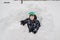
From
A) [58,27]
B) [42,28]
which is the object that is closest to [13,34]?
[42,28]

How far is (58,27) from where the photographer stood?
0.84 meters

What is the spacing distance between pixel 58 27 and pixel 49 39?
11 centimetres

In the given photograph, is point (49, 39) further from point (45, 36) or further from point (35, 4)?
point (35, 4)

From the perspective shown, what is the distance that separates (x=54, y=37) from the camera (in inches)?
32.4

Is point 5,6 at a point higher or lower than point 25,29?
higher

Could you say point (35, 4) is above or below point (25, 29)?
Answer: above

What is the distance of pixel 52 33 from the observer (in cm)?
83

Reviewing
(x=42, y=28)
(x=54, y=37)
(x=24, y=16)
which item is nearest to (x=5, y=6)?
(x=24, y=16)

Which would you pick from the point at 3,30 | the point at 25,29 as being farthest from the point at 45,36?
the point at 3,30

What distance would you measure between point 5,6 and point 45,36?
1.20 feet

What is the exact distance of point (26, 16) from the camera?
2.82ft

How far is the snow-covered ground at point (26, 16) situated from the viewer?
829 mm

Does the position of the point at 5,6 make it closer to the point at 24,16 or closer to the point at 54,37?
the point at 24,16

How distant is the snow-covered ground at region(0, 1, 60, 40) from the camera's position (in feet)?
2.72
